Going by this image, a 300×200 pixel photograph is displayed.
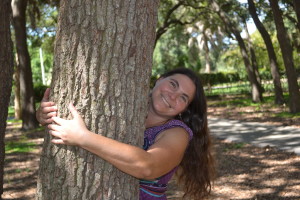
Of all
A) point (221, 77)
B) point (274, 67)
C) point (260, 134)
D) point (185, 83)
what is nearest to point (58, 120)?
point (185, 83)

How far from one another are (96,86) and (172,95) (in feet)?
2.13

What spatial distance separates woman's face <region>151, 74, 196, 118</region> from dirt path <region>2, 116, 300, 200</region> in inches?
132

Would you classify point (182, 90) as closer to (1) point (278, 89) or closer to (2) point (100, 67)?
(2) point (100, 67)

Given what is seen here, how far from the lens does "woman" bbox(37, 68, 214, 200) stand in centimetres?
205

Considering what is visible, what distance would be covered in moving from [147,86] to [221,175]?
5012 mm

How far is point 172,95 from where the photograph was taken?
261 centimetres

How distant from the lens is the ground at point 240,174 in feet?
19.0

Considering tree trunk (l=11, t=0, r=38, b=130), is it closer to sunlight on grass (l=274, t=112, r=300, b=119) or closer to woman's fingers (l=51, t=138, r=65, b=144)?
sunlight on grass (l=274, t=112, r=300, b=119)

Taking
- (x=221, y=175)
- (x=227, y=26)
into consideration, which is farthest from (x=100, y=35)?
(x=227, y=26)

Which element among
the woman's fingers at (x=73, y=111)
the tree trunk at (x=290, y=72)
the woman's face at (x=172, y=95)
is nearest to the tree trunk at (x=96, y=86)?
the woman's fingers at (x=73, y=111)

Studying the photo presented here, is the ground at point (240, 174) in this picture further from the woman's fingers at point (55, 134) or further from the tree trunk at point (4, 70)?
the woman's fingers at point (55, 134)

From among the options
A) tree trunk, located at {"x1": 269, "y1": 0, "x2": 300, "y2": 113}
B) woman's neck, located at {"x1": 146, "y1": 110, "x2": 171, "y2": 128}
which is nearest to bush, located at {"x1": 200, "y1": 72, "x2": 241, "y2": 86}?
tree trunk, located at {"x1": 269, "y1": 0, "x2": 300, "y2": 113}

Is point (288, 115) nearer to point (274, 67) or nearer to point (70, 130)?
point (274, 67)

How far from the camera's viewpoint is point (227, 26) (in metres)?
19.4
